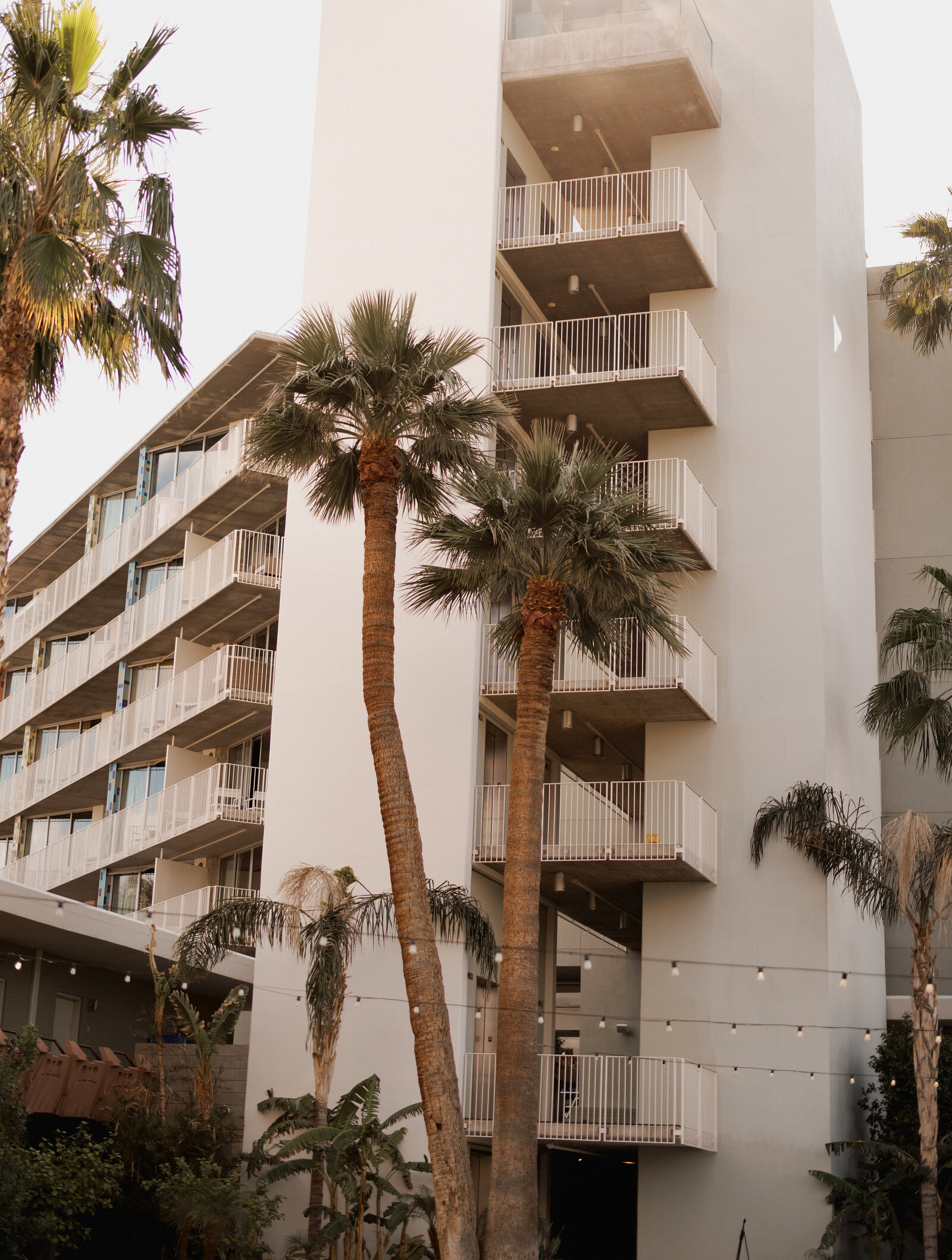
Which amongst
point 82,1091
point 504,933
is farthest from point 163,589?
point 504,933

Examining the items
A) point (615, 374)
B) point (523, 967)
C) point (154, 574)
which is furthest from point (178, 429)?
point (523, 967)

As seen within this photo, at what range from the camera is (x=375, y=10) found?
29.8 m

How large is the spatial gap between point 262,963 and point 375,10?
58.7 feet

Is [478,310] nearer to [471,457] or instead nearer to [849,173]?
[471,457]

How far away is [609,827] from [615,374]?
7.69 m

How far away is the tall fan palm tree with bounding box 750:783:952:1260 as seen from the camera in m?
22.7

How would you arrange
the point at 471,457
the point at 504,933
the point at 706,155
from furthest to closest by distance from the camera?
the point at 706,155 < the point at 471,457 < the point at 504,933

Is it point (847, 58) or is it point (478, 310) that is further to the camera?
point (847, 58)

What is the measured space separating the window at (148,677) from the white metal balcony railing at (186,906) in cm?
562

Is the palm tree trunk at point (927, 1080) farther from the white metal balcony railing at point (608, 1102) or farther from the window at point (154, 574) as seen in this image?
the window at point (154, 574)

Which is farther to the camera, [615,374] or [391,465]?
[615,374]

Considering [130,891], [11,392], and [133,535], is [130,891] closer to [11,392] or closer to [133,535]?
[133,535]

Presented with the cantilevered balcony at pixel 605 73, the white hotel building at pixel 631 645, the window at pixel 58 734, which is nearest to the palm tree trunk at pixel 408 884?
the white hotel building at pixel 631 645

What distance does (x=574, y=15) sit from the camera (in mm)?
29594
